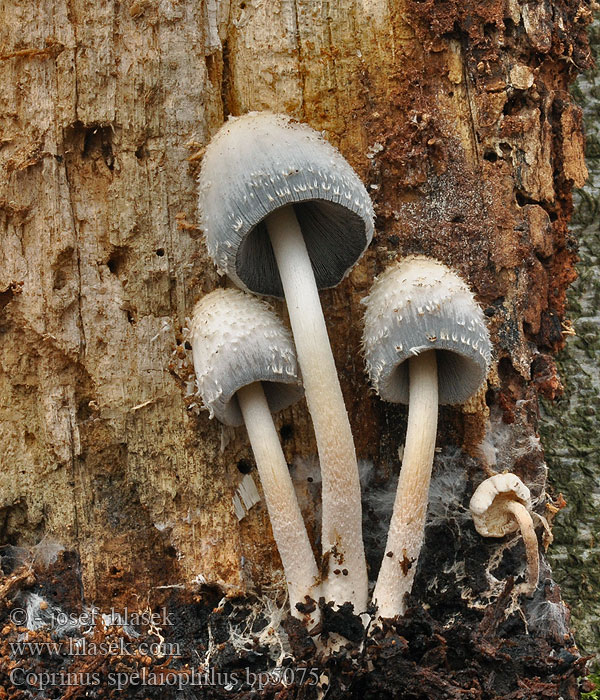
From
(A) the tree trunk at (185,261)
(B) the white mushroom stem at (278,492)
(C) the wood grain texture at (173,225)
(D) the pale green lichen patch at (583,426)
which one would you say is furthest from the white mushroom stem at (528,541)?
(D) the pale green lichen patch at (583,426)

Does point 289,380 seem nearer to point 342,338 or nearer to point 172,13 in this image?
point 342,338

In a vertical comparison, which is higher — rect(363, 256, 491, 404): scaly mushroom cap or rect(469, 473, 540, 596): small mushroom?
rect(363, 256, 491, 404): scaly mushroom cap

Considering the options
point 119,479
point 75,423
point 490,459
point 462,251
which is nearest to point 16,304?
point 75,423

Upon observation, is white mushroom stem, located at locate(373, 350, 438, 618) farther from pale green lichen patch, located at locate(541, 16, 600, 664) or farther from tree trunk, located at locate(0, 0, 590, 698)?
pale green lichen patch, located at locate(541, 16, 600, 664)

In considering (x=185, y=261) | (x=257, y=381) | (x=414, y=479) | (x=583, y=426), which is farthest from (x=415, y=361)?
(x=583, y=426)

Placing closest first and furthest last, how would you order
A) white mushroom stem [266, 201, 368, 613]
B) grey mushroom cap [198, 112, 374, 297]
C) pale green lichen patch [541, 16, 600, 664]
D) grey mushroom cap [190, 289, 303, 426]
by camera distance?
grey mushroom cap [198, 112, 374, 297] < grey mushroom cap [190, 289, 303, 426] < white mushroom stem [266, 201, 368, 613] < pale green lichen patch [541, 16, 600, 664]

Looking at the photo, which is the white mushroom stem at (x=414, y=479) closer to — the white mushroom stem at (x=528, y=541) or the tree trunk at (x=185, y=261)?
the tree trunk at (x=185, y=261)

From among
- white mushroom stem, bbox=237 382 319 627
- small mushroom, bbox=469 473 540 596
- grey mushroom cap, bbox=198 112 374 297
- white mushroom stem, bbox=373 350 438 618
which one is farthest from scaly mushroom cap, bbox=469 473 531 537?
grey mushroom cap, bbox=198 112 374 297
